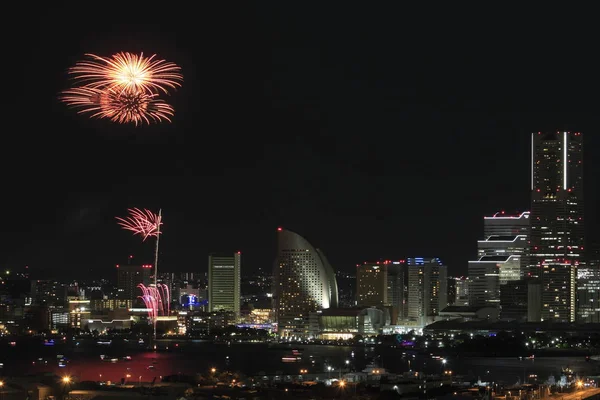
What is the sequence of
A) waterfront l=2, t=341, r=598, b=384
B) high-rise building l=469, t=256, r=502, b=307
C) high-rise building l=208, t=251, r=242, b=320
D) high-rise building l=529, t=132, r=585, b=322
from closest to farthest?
waterfront l=2, t=341, r=598, b=384
high-rise building l=529, t=132, r=585, b=322
high-rise building l=469, t=256, r=502, b=307
high-rise building l=208, t=251, r=242, b=320

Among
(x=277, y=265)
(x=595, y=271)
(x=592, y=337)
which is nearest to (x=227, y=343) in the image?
(x=277, y=265)

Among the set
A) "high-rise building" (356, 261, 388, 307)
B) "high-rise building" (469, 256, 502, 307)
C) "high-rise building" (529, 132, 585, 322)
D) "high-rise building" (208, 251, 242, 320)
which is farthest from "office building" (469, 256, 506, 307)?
"high-rise building" (208, 251, 242, 320)

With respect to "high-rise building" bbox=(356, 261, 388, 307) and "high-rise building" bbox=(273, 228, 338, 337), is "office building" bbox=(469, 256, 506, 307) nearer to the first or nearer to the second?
"high-rise building" bbox=(356, 261, 388, 307)

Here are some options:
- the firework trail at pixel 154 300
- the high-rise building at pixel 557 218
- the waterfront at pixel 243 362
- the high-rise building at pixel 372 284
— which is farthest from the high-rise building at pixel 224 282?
the waterfront at pixel 243 362

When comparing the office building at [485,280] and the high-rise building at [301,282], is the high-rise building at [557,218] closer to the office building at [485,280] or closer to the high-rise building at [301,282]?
the office building at [485,280]

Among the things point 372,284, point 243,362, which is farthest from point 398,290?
point 243,362
